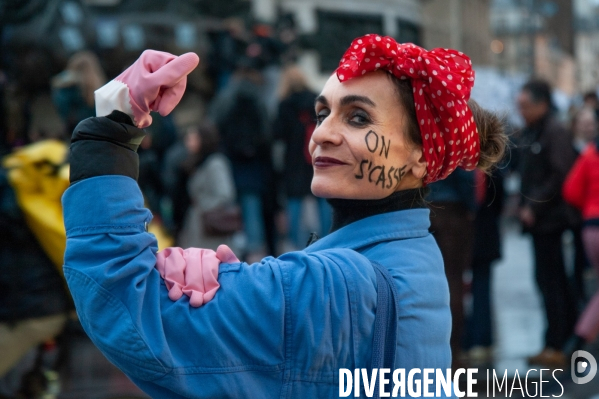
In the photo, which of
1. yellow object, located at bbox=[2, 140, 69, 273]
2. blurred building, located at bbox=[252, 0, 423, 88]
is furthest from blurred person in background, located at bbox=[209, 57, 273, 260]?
blurred building, located at bbox=[252, 0, 423, 88]

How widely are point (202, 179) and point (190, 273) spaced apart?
243 inches

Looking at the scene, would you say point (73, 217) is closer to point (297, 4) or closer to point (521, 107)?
point (521, 107)

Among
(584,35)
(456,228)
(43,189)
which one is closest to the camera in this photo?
(43,189)

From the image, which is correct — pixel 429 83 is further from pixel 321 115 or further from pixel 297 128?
pixel 297 128

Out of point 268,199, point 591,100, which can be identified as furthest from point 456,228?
point 591,100

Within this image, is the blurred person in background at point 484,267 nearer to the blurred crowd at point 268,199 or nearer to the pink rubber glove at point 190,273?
the blurred crowd at point 268,199

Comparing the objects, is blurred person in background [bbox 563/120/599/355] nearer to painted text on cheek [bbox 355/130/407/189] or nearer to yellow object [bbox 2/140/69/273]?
yellow object [bbox 2/140/69/273]

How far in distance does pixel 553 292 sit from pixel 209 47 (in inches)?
264

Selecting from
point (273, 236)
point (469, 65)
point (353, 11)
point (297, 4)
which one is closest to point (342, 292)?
point (469, 65)

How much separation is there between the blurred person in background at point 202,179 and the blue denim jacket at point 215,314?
6053 mm

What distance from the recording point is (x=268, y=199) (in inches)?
347

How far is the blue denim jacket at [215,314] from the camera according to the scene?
1595 millimetres

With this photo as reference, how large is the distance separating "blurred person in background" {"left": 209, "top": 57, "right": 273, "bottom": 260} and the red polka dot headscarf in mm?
6293

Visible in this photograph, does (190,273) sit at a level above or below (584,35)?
below
